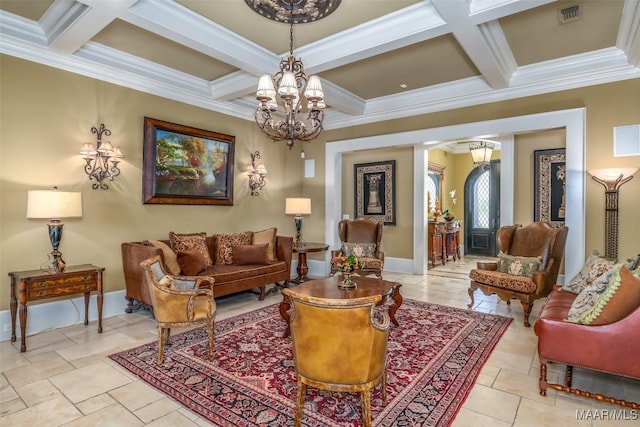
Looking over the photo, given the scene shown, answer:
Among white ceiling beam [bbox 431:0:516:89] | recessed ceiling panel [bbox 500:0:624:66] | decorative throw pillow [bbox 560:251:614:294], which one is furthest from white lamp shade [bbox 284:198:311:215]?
decorative throw pillow [bbox 560:251:614:294]

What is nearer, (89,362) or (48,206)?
(89,362)

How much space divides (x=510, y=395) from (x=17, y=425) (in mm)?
3228

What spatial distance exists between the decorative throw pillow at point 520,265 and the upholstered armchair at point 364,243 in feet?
5.54

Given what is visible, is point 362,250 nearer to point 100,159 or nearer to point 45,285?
point 100,159

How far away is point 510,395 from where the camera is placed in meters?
2.41

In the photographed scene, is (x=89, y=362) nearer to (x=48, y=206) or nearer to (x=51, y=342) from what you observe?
(x=51, y=342)

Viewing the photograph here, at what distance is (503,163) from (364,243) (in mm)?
2845

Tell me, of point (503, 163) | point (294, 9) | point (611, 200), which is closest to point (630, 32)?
point (611, 200)

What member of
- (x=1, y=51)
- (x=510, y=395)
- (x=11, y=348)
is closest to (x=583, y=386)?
(x=510, y=395)

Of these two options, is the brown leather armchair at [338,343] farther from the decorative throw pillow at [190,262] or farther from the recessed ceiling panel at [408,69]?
the recessed ceiling panel at [408,69]

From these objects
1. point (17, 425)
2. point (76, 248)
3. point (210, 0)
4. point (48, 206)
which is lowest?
point (17, 425)

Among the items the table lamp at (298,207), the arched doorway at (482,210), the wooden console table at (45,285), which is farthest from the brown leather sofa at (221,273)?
the arched doorway at (482,210)

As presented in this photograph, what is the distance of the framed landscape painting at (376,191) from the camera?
7.28m

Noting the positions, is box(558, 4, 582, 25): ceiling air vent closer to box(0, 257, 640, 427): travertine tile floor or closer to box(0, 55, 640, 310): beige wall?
box(0, 55, 640, 310): beige wall
